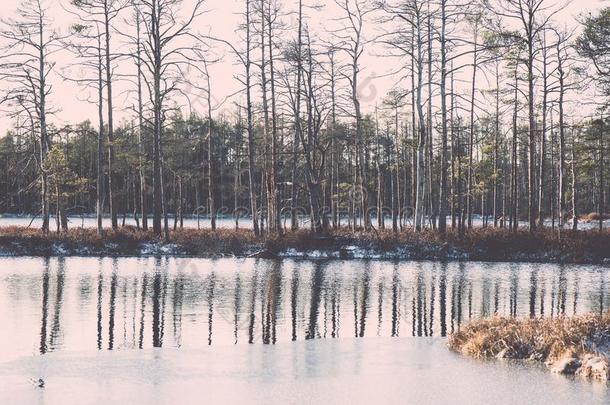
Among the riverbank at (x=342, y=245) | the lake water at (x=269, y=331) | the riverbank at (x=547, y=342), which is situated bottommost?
the lake water at (x=269, y=331)

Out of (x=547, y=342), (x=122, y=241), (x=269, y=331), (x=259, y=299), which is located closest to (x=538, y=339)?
(x=547, y=342)

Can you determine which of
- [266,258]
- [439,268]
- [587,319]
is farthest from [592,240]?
[587,319]

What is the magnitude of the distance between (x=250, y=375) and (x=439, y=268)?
1787cm

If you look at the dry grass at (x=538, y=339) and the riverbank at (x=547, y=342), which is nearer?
the riverbank at (x=547, y=342)

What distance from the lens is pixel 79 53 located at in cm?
3297

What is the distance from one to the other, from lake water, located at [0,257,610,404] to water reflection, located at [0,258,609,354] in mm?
48

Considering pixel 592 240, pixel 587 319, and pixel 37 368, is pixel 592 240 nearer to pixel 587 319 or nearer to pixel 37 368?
pixel 587 319

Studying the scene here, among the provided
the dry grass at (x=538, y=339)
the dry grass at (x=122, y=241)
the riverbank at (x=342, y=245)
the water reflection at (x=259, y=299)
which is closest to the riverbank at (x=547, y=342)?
the dry grass at (x=538, y=339)

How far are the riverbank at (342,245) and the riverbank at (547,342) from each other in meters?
18.6

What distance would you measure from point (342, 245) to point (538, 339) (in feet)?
67.5

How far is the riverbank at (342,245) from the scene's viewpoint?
30234 millimetres

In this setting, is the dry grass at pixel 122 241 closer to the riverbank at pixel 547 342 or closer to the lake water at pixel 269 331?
the lake water at pixel 269 331

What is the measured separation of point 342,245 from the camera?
104 feet

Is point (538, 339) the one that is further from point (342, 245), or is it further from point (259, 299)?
point (342, 245)
